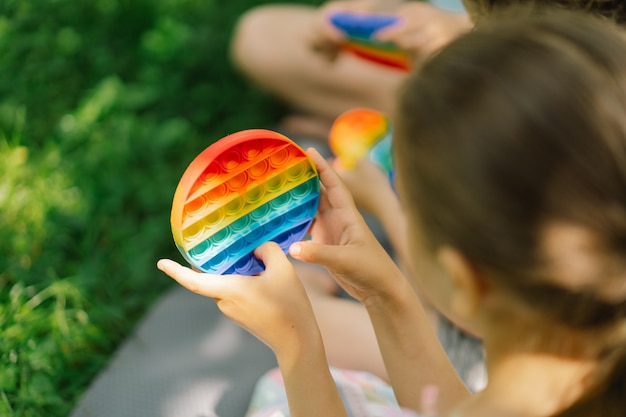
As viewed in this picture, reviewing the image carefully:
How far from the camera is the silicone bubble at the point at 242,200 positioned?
0.97 m

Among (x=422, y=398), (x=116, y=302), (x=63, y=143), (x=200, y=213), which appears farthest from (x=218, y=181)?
(x=63, y=143)

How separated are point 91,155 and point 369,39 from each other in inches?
29.1

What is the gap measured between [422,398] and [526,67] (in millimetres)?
517

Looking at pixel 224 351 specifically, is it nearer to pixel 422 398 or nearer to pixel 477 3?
pixel 422 398

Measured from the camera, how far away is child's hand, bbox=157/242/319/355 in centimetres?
92

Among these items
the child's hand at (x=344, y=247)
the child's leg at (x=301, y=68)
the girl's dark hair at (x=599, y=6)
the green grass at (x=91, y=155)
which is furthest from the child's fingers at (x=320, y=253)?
the child's leg at (x=301, y=68)

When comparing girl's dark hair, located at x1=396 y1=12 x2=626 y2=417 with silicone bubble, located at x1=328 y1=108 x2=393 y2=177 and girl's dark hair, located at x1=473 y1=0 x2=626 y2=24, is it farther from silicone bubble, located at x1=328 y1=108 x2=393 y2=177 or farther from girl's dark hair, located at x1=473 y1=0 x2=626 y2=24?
silicone bubble, located at x1=328 y1=108 x2=393 y2=177

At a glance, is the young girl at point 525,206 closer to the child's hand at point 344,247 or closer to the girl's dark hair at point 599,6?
the child's hand at point 344,247

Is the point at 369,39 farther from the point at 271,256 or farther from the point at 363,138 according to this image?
the point at 271,256

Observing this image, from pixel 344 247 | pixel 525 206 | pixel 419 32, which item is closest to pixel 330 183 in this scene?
pixel 344 247

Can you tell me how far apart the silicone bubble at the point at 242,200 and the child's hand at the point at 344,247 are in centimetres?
2

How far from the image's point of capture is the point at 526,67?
0.72 meters

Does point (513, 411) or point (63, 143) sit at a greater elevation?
point (513, 411)

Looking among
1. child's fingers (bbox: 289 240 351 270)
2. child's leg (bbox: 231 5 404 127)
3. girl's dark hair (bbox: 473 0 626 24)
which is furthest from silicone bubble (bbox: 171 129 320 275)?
child's leg (bbox: 231 5 404 127)
